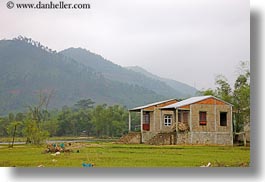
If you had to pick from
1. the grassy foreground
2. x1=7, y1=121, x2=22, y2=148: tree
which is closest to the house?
the grassy foreground

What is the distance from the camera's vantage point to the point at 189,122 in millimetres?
10711

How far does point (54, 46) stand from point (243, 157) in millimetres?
2962

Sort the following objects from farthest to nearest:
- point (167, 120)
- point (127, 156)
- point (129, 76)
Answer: point (129, 76), point (167, 120), point (127, 156)

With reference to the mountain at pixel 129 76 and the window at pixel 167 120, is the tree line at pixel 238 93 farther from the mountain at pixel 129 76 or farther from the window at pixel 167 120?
the window at pixel 167 120

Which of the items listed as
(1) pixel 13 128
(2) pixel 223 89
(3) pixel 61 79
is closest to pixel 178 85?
(2) pixel 223 89

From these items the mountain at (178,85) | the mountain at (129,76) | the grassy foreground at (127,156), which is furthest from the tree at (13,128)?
the mountain at (178,85)

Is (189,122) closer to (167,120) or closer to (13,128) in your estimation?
(167,120)

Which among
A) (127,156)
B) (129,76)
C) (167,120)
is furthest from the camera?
(129,76)

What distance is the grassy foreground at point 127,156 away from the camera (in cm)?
1041

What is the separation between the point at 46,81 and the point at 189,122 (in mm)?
2046

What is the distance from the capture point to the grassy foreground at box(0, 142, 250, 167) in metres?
10.4

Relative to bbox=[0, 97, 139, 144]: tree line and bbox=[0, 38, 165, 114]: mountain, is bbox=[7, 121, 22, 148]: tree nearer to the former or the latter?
bbox=[0, 97, 139, 144]: tree line

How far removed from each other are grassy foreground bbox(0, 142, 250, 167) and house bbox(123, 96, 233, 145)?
12 centimetres

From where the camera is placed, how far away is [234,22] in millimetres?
10453
